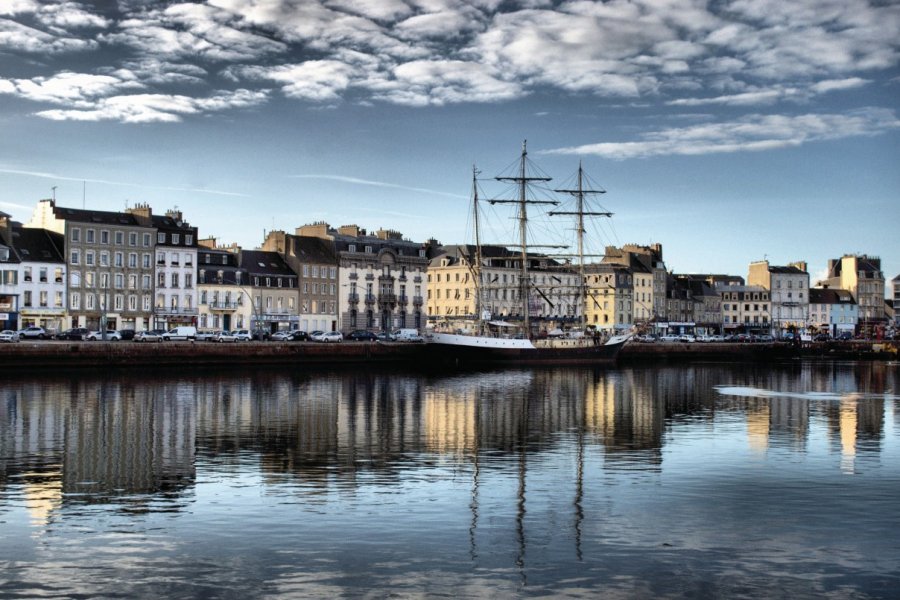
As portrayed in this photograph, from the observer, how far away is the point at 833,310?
566 feet

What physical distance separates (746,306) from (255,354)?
108719mm

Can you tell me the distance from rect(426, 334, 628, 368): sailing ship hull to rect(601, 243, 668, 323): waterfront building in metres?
47.8

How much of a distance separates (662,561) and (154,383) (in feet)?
150

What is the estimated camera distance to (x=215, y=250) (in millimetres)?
109062

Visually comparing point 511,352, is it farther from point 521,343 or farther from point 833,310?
point 833,310

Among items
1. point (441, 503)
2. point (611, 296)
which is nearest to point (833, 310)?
point (611, 296)

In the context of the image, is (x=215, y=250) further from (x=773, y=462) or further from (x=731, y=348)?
(x=773, y=462)

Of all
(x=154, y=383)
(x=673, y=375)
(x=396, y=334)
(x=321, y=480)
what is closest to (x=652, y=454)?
(x=321, y=480)

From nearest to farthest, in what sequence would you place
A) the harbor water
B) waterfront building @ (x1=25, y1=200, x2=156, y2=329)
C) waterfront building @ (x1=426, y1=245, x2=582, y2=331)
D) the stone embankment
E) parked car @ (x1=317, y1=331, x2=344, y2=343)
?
the harbor water → the stone embankment → parked car @ (x1=317, y1=331, x2=344, y2=343) → waterfront building @ (x1=25, y1=200, x2=156, y2=329) → waterfront building @ (x1=426, y1=245, x2=582, y2=331)

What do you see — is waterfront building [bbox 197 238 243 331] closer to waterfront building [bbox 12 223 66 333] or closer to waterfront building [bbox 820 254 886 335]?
waterfront building [bbox 12 223 66 333]

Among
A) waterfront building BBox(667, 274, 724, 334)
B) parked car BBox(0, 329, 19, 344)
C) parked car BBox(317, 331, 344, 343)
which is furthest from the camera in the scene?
waterfront building BBox(667, 274, 724, 334)

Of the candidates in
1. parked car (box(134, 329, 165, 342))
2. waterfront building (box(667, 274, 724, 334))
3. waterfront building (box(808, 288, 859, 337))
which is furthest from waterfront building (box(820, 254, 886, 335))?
parked car (box(134, 329, 165, 342))

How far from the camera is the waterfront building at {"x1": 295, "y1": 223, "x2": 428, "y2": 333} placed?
117250 millimetres

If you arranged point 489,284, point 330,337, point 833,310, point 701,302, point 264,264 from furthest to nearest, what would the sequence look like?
point 833,310, point 701,302, point 489,284, point 264,264, point 330,337
